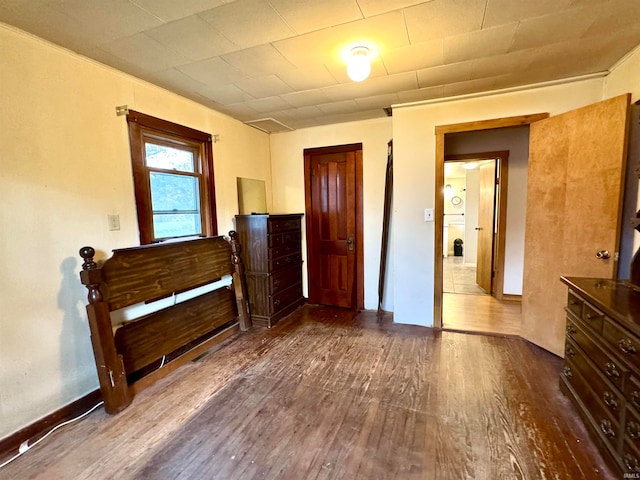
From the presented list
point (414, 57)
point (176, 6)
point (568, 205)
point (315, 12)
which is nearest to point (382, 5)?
point (315, 12)

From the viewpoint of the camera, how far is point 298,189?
4.01m

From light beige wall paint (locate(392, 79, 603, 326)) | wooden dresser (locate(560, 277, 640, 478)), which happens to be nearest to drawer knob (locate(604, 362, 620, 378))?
wooden dresser (locate(560, 277, 640, 478))

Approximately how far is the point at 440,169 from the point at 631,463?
2431mm

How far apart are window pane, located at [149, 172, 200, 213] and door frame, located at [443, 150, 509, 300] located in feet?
10.8

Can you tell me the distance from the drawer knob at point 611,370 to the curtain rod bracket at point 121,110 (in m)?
3.43

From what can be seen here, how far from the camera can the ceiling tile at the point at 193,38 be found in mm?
1685

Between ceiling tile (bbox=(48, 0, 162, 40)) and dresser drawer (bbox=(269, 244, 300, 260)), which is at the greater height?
ceiling tile (bbox=(48, 0, 162, 40))

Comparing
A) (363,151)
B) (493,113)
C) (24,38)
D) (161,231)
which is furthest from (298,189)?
(24,38)

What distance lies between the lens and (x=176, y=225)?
2.76 metres

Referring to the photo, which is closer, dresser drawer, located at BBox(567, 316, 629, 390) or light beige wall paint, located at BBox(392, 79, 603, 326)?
dresser drawer, located at BBox(567, 316, 629, 390)

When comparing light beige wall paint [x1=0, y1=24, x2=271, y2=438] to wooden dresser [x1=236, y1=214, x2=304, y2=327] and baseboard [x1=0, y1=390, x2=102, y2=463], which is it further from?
wooden dresser [x1=236, y1=214, x2=304, y2=327]

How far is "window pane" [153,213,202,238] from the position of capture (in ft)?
8.42

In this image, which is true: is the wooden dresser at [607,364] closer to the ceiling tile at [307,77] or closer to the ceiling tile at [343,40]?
the ceiling tile at [343,40]

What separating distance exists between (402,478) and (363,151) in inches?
125
